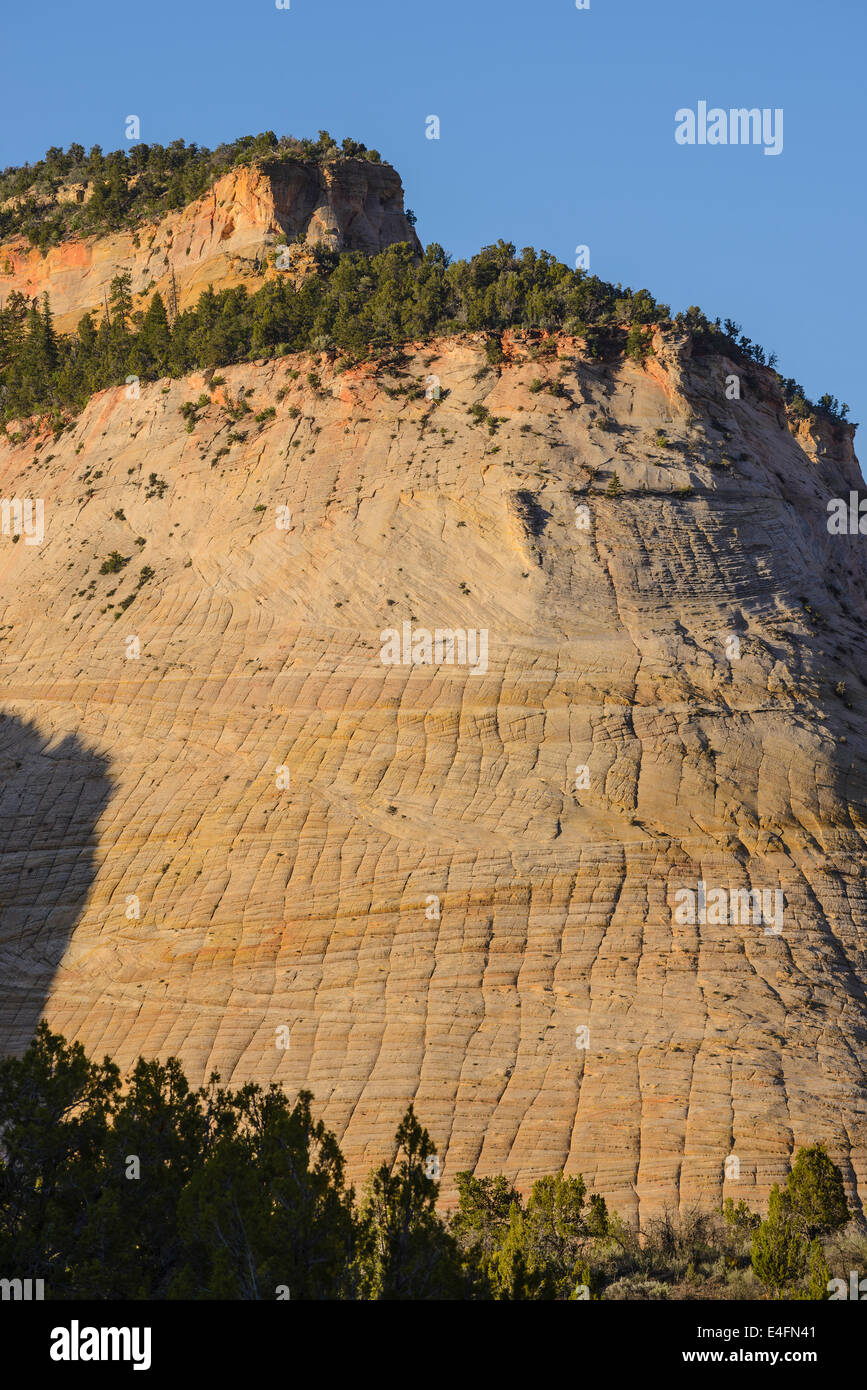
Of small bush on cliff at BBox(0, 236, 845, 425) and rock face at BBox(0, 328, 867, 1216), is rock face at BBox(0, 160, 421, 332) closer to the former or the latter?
small bush on cliff at BBox(0, 236, 845, 425)

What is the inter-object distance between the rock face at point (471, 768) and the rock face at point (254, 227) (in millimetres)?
9617

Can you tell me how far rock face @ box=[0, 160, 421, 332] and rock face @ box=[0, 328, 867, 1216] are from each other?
31.6ft

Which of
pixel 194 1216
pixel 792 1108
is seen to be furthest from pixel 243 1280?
pixel 792 1108

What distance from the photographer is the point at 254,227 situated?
2339 inches

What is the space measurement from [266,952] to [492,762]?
7.84m

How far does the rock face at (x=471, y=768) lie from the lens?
3238 centimetres
